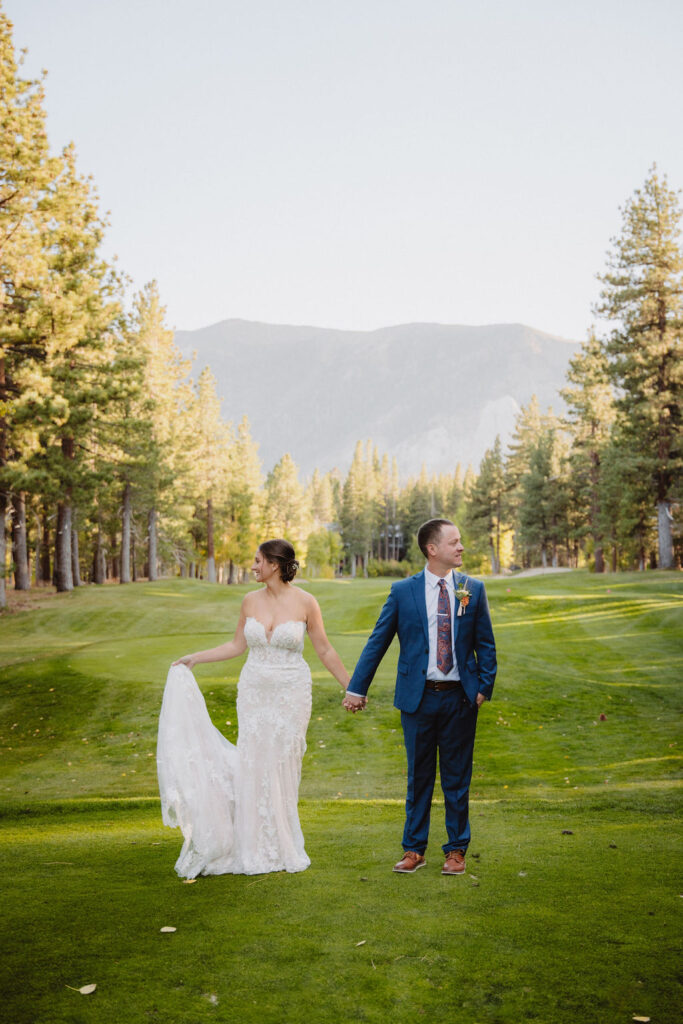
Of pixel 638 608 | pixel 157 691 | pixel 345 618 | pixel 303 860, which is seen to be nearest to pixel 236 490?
pixel 345 618

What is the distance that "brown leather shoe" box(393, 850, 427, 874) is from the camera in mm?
5922

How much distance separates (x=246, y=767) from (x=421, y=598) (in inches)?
73.3

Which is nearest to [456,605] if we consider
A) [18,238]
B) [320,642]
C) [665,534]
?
[320,642]

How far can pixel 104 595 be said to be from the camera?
38.7 meters

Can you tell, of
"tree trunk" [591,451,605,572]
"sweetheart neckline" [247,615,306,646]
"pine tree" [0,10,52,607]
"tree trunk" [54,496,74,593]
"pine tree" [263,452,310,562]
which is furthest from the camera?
"pine tree" [263,452,310,562]

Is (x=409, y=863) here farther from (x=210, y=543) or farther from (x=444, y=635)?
(x=210, y=543)

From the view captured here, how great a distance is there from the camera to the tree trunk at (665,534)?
39875 mm

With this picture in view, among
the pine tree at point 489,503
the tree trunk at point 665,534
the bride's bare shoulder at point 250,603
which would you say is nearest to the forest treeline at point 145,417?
the tree trunk at point 665,534

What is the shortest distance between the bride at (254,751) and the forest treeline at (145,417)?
40.2ft

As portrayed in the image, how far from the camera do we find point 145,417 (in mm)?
49125

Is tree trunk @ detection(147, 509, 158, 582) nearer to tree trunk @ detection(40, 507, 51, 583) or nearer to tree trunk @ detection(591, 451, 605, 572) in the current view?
tree trunk @ detection(40, 507, 51, 583)

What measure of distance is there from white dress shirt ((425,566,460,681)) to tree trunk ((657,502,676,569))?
3659 cm

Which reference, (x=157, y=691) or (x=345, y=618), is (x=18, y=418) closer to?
(x=345, y=618)

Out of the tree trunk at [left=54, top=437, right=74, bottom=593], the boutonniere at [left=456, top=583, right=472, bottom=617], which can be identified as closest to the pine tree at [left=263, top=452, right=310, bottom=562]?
the tree trunk at [left=54, top=437, right=74, bottom=593]
